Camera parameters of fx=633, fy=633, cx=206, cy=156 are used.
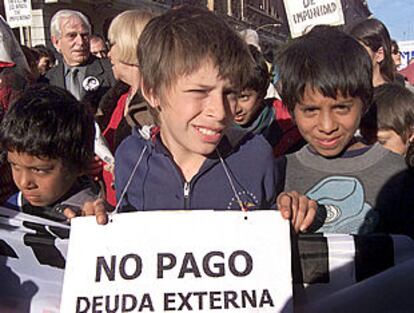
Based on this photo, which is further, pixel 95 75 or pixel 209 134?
pixel 95 75

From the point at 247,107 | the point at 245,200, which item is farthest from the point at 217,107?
the point at 247,107

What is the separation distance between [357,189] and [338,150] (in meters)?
0.17

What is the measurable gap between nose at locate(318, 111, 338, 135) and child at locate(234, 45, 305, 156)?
941 millimetres

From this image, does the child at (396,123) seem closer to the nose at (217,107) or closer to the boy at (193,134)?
the boy at (193,134)

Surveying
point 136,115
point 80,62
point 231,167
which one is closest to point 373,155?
point 231,167

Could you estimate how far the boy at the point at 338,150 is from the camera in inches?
79.4

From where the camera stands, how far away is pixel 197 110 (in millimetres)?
1753

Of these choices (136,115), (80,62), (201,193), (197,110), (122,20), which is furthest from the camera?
(80,62)

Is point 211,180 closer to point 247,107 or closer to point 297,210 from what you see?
point 297,210

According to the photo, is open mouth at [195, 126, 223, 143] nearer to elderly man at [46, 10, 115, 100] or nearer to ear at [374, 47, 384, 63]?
ear at [374, 47, 384, 63]

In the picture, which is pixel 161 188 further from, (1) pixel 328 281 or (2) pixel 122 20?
(2) pixel 122 20

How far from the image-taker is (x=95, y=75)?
17.2ft

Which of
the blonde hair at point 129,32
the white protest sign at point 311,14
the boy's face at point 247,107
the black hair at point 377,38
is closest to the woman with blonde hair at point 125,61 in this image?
the blonde hair at point 129,32

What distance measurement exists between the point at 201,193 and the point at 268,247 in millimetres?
464
